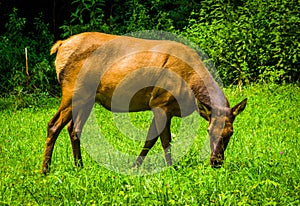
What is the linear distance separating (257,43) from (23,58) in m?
5.71

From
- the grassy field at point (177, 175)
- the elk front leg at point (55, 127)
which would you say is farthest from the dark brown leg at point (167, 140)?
the elk front leg at point (55, 127)

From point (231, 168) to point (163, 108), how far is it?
1091mm

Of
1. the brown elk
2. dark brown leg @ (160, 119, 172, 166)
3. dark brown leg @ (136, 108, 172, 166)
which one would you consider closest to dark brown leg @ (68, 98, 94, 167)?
the brown elk

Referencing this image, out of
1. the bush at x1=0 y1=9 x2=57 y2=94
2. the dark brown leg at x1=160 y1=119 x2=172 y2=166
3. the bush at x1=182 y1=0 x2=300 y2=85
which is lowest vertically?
the bush at x1=0 y1=9 x2=57 y2=94

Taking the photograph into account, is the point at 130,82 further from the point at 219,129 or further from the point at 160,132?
the point at 219,129

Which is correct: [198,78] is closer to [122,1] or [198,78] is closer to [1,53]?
[1,53]

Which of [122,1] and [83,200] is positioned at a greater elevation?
[83,200]

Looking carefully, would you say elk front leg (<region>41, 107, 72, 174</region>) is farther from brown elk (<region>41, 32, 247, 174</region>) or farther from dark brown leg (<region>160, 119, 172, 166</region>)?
dark brown leg (<region>160, 119, 172, 166</region>)

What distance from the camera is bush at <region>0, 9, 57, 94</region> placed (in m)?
11.9

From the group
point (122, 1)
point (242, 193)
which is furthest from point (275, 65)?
point (242, 193)

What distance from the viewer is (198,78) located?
5.94 metres

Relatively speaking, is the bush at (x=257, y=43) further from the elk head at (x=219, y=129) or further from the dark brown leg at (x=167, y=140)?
the elk head at (x=219, y=129)

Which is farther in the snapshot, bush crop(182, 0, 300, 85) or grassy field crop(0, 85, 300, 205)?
bush crop(182, 0, 300, 85)

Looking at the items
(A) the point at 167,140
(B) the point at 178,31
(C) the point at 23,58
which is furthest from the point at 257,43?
(A) the point at 167,140
